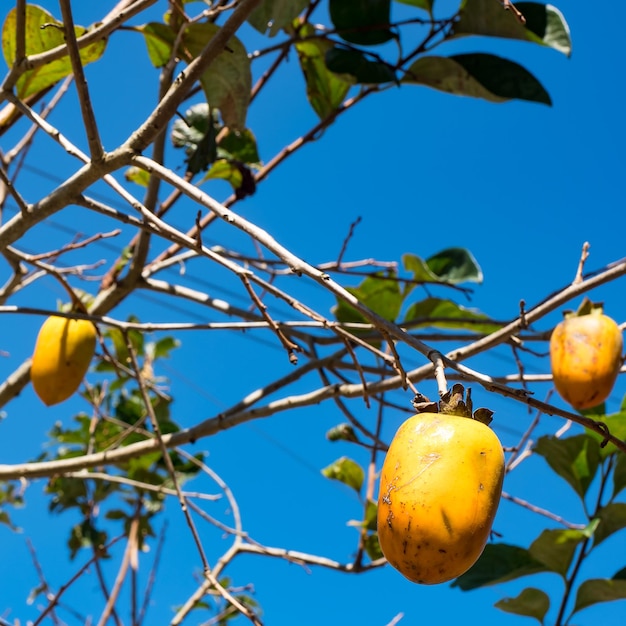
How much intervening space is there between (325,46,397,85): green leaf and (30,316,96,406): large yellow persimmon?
0.73m

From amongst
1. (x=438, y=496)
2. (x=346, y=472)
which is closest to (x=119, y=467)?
(x=346, y=472)

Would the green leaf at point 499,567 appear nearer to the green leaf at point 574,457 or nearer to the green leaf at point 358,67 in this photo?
the green leaf at point 574,457

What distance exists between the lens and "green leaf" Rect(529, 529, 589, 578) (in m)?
1.53

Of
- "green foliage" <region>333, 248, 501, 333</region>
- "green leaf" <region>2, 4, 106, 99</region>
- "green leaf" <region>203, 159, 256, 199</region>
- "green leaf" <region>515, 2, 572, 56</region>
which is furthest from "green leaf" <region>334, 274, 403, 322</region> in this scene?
"green leaf" <region>2, 4, 106, 99</region>

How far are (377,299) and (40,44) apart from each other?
81 cm

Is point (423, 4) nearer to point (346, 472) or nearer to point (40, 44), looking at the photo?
point (40, 44)

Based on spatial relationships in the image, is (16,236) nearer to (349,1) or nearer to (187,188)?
(187,188)

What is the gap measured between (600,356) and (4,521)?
8.57 feet

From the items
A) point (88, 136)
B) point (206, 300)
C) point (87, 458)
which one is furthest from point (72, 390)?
point (88, 136)

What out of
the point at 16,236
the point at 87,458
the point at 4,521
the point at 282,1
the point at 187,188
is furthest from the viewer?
the point at 4,521

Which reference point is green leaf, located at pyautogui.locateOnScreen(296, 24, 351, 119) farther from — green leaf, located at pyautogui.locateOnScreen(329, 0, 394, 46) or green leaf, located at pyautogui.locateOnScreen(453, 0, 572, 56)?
green leaf, located at pyautogui.locateOnScreen(453, 0, 572, 56)

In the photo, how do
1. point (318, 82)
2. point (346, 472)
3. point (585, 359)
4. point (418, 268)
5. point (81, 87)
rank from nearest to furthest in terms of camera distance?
point (81, 87), point (585, 359), point (418, 268), point (318, 82), point (346, 472)

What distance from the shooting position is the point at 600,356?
4.11ft

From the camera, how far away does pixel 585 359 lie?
1247 millimetres
